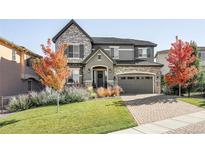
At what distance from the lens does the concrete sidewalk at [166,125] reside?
8367 millimetres

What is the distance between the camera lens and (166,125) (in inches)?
360

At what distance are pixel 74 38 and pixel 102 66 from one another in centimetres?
491

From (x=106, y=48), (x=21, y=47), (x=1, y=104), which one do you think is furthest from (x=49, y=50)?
(x=106, y=48)

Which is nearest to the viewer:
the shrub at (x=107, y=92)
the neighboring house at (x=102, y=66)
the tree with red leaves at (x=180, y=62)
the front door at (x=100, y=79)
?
the tree with red leaves at (x=180, y=62)

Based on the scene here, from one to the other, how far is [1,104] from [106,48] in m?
14.0

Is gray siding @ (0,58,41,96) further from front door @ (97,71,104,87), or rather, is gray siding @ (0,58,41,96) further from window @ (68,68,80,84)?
front door @ (97,71,104,87)

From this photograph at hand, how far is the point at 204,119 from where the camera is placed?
10031 mm

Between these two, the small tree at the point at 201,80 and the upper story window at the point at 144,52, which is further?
the upper story window at the point at 144,52

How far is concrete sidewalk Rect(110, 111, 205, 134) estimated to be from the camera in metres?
8.37

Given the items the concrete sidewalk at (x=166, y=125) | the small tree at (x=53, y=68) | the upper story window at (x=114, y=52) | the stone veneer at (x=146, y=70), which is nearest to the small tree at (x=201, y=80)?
the stone veneer at (x=146, y=70)

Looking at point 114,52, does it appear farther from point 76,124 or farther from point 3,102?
point 76,124

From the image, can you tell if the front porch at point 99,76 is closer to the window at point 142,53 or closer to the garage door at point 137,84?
the garage door at point 137,84

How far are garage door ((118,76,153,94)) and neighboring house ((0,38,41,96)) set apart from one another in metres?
10.7

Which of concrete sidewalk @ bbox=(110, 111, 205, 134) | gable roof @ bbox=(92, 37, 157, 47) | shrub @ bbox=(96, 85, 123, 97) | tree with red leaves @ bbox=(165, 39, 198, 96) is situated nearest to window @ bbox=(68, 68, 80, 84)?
shrub @ bbox=(96, 85, 123, 97)
